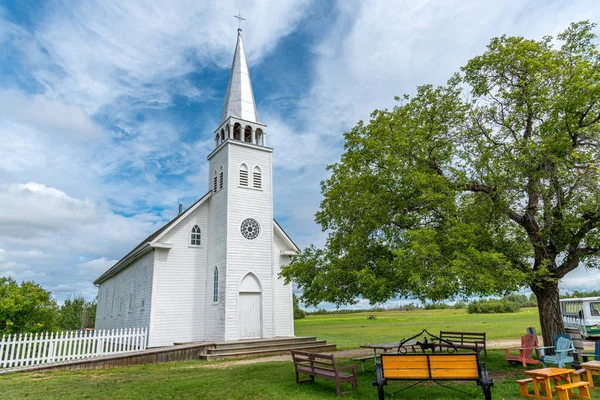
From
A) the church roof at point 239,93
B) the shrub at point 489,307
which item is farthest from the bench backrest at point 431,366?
the shrub at point 489,307

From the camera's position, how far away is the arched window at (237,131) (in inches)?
878

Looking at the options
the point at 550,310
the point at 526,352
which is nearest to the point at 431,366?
the point at 526,352

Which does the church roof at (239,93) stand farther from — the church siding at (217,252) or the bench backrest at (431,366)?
the bench backrest at (431,366)

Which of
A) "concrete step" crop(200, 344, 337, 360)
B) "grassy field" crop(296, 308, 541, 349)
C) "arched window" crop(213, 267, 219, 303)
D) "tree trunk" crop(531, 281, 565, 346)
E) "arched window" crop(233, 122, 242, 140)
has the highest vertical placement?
"arched window" crop(233, 122, 242, 140)

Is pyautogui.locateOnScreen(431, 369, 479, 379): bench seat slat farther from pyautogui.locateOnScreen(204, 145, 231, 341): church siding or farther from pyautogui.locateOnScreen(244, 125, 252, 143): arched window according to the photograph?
pyautogui.locateOnScreen(244, 125, 252, 143): arched window

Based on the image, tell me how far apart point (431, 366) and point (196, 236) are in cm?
1628

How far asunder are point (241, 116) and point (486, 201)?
50.0ft

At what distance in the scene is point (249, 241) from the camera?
20.8 m

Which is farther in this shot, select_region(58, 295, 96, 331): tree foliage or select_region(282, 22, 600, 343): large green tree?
select_region(58, 295, 96, 331): tree foliage

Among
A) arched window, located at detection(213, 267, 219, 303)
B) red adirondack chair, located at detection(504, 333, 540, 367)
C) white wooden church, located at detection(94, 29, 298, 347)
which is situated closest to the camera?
red adirondack chair, located at detection(504, 333, 540, 367)

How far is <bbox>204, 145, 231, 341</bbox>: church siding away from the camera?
1948 cm

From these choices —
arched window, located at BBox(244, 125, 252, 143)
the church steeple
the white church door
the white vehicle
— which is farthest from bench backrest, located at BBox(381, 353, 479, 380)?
arched window, located at BBox(244, 125, 252, 143)

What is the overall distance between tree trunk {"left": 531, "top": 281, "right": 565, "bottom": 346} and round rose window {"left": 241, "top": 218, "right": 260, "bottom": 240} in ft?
44.4

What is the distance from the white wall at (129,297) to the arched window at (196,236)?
7.26ft
